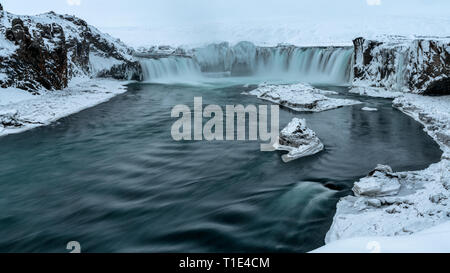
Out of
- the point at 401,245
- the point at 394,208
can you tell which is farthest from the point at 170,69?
the point at 401,245

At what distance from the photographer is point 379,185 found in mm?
5199

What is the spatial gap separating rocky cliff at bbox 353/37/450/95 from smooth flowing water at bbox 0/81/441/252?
4.70 m

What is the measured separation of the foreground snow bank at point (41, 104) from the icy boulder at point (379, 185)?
35.3 feet

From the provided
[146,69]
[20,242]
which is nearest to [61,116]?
[20,242]

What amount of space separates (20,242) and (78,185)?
1.89 meters

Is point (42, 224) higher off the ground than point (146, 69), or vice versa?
point (146, 69)

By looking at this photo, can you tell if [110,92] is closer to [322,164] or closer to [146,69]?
[146,69]

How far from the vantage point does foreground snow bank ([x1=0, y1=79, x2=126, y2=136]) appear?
10.9m

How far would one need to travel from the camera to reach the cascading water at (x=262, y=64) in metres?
23.8

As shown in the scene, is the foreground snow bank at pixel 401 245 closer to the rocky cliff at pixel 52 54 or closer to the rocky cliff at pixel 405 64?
the rocky cliff at pixel 405 64

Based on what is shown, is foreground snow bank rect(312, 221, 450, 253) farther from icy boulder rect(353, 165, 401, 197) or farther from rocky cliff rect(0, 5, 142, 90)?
rocky cliff rect(0, 5, 142, 90)

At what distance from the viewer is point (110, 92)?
19.0 meters

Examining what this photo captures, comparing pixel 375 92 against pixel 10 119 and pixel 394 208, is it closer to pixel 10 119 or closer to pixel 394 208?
pixel 394 208

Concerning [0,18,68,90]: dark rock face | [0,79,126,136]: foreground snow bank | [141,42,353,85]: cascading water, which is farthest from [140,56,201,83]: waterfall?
[0,18,68,90]: dark rock face
